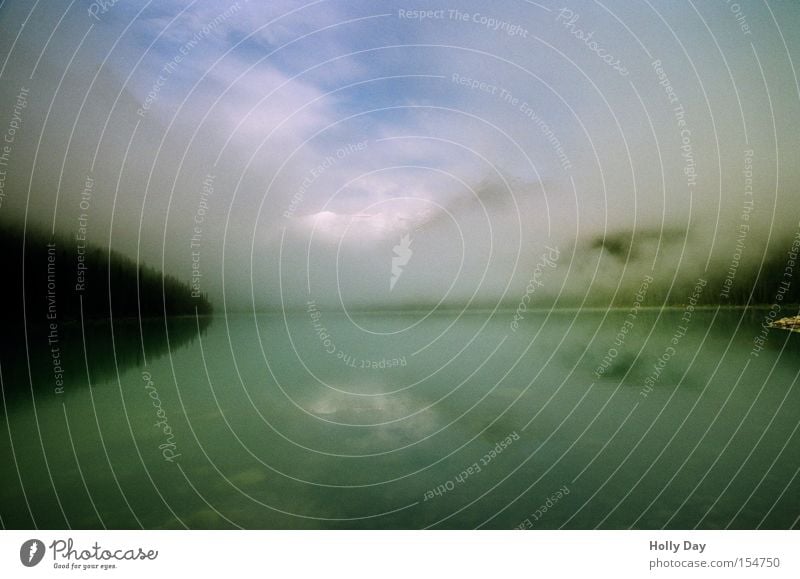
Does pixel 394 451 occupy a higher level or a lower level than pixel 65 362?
lower

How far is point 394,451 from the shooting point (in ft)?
20.6

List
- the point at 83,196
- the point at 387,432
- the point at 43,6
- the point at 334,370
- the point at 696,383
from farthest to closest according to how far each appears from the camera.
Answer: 1. the point at 696,383
2. the point at 334,370
3. the point at 387,432
4. the point at 83,196
5. the point at 43,6

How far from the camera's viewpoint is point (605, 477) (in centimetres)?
588

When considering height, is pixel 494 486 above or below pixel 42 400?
below

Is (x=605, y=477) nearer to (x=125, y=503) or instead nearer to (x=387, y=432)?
(x=387, y=432)

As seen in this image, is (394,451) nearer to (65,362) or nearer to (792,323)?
(792,323)

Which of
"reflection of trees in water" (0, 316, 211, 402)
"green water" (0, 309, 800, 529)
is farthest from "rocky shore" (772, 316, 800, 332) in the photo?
"reflection of trees in water" (0, 316, 211, 402)

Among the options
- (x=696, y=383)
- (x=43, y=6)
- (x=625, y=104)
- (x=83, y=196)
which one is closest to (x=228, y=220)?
(x=83, y=196)

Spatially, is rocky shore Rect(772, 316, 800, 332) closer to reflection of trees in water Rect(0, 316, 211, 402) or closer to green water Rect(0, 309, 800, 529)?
green water Rect(0, 309, 800, 529)

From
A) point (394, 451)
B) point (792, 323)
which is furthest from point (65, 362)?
point (792, 323)

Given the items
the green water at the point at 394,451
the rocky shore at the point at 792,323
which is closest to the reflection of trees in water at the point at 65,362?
the green water at the point at 394,451

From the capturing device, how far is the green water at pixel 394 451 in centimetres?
526

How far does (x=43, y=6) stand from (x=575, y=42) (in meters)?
5.82
